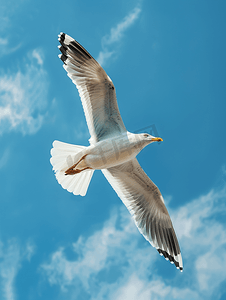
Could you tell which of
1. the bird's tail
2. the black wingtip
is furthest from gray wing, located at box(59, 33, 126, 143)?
the black wingtip

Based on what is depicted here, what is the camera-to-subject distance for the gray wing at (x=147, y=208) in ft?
18.8

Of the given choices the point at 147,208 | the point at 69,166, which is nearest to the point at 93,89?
the point at 69,166

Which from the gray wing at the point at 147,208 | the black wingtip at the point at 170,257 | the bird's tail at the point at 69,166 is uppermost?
the bird's tail at the point at 69,166

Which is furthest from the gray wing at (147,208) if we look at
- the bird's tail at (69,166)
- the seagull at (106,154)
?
the bird's tail at (69,166)

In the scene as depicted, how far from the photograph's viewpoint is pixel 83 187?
575 cm

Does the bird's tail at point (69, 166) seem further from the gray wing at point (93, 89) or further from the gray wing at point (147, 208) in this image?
the gray wing at point (147, 208)

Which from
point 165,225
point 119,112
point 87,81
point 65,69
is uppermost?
point 65,69

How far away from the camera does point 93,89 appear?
199 inches

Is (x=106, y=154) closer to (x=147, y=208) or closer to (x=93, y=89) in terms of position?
(x=93, y=89)

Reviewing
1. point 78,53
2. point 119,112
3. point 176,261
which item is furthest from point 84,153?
point 176,261

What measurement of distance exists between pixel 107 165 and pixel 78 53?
2.03 m

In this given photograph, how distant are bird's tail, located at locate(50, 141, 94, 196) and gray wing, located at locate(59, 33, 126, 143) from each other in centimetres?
41

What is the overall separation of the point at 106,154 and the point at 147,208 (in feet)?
5.21

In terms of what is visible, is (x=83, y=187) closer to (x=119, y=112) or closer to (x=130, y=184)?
(x=130, y=184)
